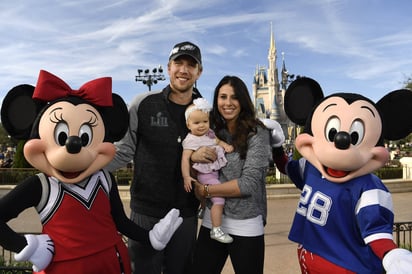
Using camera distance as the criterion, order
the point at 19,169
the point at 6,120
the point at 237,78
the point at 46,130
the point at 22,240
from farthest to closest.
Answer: the point at 19,169
the point at 237,78
the point at 6,120
the point at 46,130
the point at 22,240

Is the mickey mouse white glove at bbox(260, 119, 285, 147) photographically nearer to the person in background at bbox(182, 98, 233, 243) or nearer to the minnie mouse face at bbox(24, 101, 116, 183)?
the person in background at bbox(182, 98, 233, 243)

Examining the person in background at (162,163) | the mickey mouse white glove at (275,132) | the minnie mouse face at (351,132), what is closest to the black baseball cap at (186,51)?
the person in background at (162,163)

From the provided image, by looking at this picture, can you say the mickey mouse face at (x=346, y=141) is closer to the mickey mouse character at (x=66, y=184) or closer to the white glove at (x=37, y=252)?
the mickey mouse character at (x=66, y=184)

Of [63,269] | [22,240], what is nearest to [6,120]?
[22,240]

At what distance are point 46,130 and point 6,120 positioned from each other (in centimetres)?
53

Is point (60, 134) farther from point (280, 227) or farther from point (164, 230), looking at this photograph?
point (280, 227)

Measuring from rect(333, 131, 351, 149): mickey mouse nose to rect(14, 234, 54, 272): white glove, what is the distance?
2127 millimetres

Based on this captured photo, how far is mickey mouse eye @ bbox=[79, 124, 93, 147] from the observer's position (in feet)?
9.38

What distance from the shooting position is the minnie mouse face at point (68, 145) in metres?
2.72

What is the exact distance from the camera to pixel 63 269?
271cm

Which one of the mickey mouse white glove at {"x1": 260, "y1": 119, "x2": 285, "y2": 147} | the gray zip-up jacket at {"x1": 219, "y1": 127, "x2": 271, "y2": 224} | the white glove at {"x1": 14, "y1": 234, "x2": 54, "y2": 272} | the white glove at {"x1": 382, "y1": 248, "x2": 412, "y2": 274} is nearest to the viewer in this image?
the white glove at {"x1": 382, "y1": 248, "x2": 412, "y2": 274}

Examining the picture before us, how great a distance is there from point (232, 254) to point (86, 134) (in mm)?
1505

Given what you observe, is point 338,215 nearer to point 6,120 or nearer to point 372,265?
point 372,265

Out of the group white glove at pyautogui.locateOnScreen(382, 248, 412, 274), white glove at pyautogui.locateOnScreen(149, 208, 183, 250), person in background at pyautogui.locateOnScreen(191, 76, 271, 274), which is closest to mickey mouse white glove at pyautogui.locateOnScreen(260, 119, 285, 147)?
person in background at pyautogui.locateOnScreen(191, 76, 271, 274)
